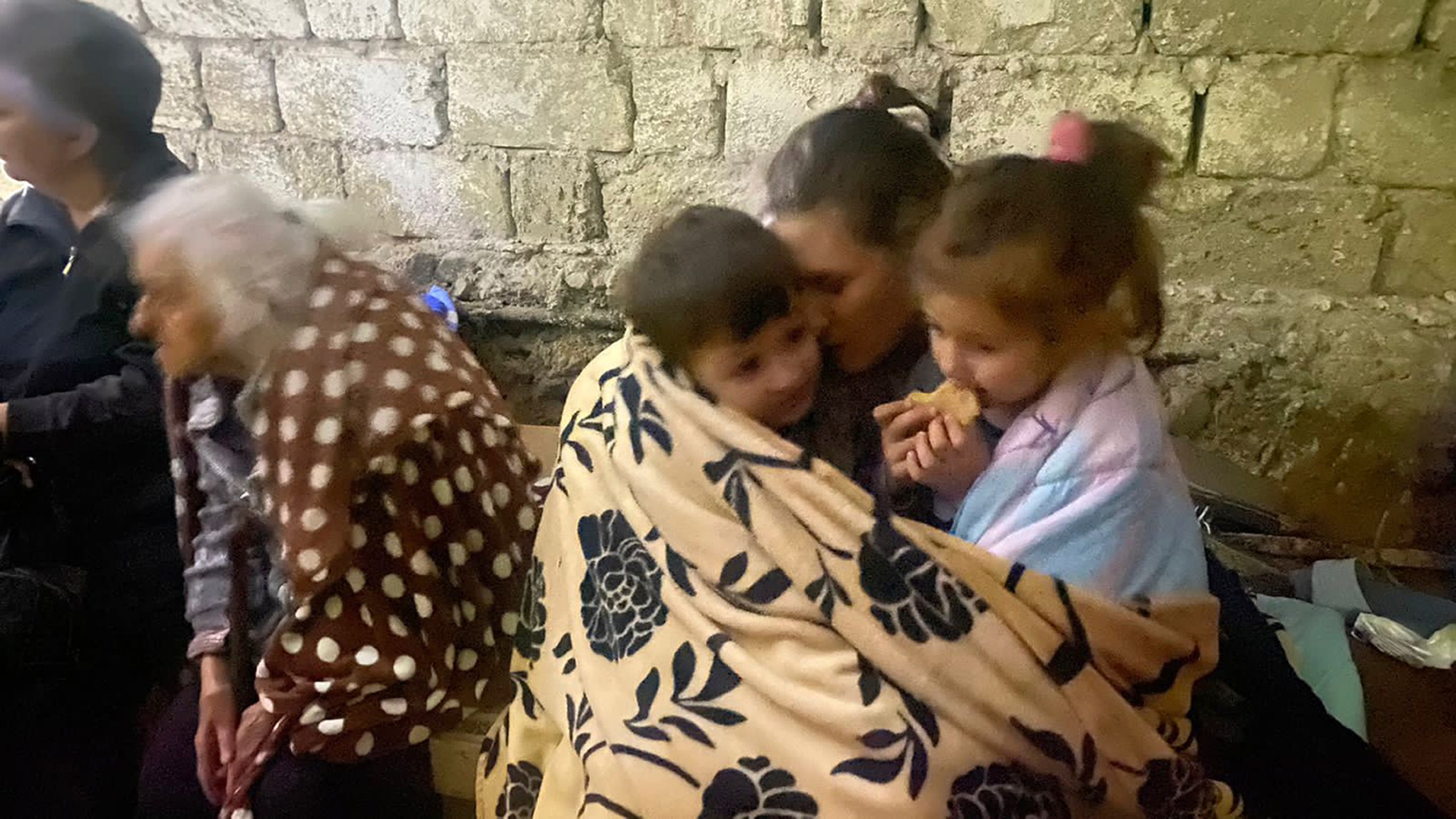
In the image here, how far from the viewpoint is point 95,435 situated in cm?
135

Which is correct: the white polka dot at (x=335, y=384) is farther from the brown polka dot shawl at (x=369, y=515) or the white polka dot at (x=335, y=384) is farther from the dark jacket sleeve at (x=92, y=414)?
the dark jacket sleeve at (x=92, y=414)

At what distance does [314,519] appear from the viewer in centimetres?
105

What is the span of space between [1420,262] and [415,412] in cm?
161

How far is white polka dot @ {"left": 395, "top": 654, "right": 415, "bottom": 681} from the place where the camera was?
1.10m

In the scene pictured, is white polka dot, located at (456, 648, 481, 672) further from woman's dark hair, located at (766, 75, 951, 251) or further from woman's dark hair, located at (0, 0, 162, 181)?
woman's dark hair, located at (0, 0, 162, 181)

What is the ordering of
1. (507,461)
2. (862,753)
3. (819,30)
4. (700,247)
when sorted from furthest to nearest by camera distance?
1. (819,30)
2. (507,461)
3. (700,247)
4. (862,753)

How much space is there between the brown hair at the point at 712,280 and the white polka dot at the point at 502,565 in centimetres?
35

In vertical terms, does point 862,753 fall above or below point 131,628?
above

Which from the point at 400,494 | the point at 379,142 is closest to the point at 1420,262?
the point at 400,494

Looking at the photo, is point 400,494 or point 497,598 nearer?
point 400,494

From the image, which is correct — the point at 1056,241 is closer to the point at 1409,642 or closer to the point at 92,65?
the point at 1409,642

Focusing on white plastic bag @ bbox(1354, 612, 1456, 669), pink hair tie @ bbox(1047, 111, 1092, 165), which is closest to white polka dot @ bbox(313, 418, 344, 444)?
pink hair tie @ bbox(1047, 111, 1092, 165)

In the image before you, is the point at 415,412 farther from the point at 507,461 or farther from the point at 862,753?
the point at 862,753

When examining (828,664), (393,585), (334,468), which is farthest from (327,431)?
(828,664)
